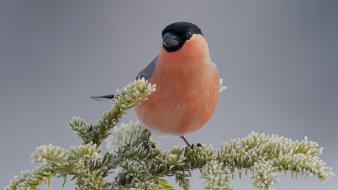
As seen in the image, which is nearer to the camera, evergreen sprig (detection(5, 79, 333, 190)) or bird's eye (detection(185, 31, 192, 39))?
evergreen sprig (detection(5, 79, 333, 190))

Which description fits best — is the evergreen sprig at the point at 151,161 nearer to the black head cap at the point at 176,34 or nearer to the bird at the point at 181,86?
the bird at the point at 181,86

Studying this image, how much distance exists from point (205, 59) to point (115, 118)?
34 centimetres

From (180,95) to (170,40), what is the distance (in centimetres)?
11

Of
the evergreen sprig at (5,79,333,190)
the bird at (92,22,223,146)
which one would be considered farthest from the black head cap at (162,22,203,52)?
the evergreen sprig at (5,79,333,190)

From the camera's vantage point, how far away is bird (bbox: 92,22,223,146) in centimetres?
86

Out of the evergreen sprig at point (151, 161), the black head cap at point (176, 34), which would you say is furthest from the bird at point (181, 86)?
the evergreen sprig at point (151, 161)

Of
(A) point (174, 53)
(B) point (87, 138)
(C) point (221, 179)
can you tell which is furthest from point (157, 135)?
(C) point (221, 179)

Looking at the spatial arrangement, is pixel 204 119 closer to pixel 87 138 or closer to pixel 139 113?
pixel 139 113

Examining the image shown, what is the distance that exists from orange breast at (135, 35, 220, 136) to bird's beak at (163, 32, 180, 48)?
0.02 metres

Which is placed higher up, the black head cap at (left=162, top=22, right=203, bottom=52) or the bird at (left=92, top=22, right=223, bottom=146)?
the black head cap at (left=162, top=22, right=203, bottom=52)

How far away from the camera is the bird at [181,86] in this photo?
33.9 inches

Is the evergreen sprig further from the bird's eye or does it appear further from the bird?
the bird's eye

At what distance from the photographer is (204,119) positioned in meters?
0.90

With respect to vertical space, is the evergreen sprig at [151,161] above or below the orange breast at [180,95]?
below
